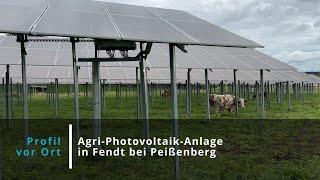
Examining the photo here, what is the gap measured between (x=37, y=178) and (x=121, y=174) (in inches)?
63.0

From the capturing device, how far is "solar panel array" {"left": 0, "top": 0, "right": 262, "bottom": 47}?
7.58m

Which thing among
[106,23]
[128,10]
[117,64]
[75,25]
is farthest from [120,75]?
[75,25]

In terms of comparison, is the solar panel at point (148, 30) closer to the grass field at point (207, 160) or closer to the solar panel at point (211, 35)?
the solar panel at point (211, 35)

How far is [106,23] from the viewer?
28.8 ft

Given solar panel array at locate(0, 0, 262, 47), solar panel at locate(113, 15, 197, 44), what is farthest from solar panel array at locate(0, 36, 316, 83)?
solar panel at locate(113, 15, 197, 44)

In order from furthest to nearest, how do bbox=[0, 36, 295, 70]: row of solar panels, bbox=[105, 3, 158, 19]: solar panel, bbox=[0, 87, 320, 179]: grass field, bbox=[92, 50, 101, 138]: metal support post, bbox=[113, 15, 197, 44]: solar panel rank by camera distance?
bbox=[0, 36, 295, 70]: row of solar panels → bbox=[92, 50, 101, 138]: metal support post → bbox=[105, 3, 158, 19]: solar panel → bbox=[0, 87, 320, 179]: grass field → bbox=[113, 15, 197, 44]: solar panel

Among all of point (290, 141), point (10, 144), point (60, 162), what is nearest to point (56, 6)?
point (60, 162)

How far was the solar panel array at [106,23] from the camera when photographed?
758 cm

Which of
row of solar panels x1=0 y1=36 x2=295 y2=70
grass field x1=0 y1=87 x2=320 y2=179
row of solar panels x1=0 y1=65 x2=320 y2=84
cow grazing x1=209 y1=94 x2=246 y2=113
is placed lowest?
grass field x1=0 y1=87 x2=320 y2=179

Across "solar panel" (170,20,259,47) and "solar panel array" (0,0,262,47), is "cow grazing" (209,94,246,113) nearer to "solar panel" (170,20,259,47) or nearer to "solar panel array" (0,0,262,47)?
"solar panel array" (0,0,262,47)

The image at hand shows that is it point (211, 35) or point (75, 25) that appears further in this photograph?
point (211, 35)

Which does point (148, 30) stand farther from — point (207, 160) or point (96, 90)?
point (207, 160)

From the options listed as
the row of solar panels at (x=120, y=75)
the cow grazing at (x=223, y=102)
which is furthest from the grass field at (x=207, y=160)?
the cow grazing at (x=223, y=102)

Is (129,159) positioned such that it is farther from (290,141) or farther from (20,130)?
(20,130)
